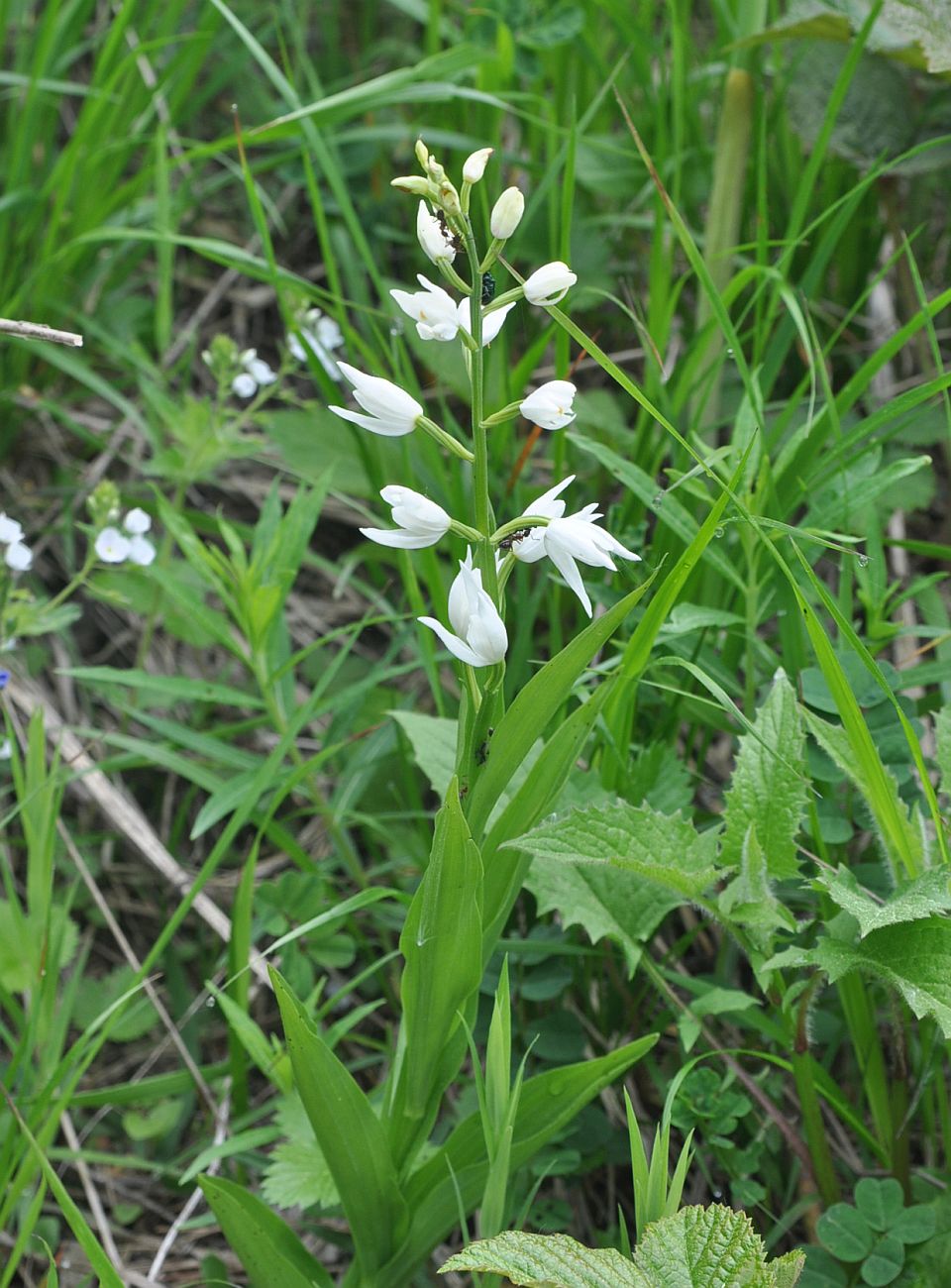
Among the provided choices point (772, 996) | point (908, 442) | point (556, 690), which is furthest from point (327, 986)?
point (908, 442)

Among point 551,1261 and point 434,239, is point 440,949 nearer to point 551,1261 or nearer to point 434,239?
point 551,1261

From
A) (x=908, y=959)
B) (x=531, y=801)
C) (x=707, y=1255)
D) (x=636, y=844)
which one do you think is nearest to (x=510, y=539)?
(x=531, y=801)

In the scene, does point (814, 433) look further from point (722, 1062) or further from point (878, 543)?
point (722, 1062)

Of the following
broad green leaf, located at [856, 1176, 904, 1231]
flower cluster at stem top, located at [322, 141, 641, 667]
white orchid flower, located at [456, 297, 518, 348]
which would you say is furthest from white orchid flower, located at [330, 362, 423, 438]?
broad green leaf, located at [856, 1176, 904, 1231]

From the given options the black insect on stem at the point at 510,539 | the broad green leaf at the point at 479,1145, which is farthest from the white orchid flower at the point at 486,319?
the broad green leaf at the point at 479,1145

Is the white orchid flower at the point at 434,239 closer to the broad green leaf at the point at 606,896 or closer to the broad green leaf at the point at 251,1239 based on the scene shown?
the broad green leaf at the point at 606,896

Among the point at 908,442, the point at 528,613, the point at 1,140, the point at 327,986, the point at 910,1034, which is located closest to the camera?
the point at 910,1034
